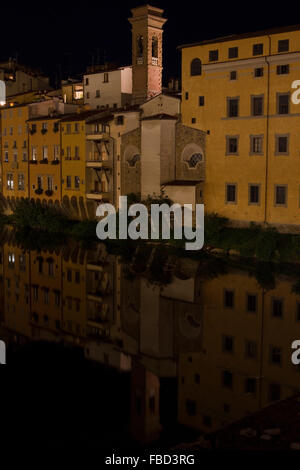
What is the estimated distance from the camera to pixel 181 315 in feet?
63.6

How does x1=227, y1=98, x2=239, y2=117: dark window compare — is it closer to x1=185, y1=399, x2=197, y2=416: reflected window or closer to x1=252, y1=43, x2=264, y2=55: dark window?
x1=252, y1=43, x2=264, y2=55: dark window

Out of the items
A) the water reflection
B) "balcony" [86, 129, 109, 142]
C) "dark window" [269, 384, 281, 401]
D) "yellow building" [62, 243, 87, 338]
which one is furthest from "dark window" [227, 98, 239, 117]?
"dark window" [269, 384, 281, 401]

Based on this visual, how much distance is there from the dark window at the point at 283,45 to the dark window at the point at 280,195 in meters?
6.42

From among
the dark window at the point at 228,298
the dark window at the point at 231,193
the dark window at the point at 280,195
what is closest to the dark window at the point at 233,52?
the dark window at the point at 231,193

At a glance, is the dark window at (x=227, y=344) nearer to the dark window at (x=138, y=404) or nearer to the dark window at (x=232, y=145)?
the dark window at (x=138, y=404)

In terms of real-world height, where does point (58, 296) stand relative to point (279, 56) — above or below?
below

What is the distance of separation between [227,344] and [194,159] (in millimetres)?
16853

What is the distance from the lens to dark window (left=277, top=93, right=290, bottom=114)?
90.5 ft

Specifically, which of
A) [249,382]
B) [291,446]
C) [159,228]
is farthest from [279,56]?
[291,446]

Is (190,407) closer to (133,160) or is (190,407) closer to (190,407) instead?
(190,407)

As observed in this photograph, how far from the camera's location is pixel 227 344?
1648cm

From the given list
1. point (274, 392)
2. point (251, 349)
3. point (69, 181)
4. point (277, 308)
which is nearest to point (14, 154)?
point (69, 181)

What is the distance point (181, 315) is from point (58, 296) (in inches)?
236
